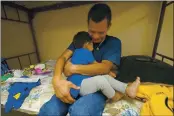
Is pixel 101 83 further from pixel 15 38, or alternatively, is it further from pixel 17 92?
pixel 15 38

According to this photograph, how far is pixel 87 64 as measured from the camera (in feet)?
3.07

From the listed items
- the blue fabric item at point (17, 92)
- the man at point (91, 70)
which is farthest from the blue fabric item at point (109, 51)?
the blue fabric item at point (17, 92)

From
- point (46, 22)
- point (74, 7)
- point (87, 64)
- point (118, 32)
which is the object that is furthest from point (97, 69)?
point (46, 22)

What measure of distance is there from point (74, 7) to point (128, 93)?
5.21 ft

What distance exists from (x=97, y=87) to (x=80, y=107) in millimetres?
148

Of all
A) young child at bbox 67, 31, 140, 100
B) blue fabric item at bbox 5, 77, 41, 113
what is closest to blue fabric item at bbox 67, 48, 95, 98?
young child at bbox 67, 31, 140, 100

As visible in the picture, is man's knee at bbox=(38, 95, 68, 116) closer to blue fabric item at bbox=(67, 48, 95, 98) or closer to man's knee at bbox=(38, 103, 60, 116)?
man's knee at bbox=(38, 103, 60, 116)

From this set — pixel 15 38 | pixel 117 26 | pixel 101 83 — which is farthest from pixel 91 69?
pixel 15 38

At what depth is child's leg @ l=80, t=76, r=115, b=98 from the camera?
0.82 meters

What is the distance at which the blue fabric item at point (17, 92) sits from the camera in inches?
38.3

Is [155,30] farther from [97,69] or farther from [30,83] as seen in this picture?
[30,83]

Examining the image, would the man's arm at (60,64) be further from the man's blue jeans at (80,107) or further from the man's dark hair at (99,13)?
the man's dark hair at (99,13)

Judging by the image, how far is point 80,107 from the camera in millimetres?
761

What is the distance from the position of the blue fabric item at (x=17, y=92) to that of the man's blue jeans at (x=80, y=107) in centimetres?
24
